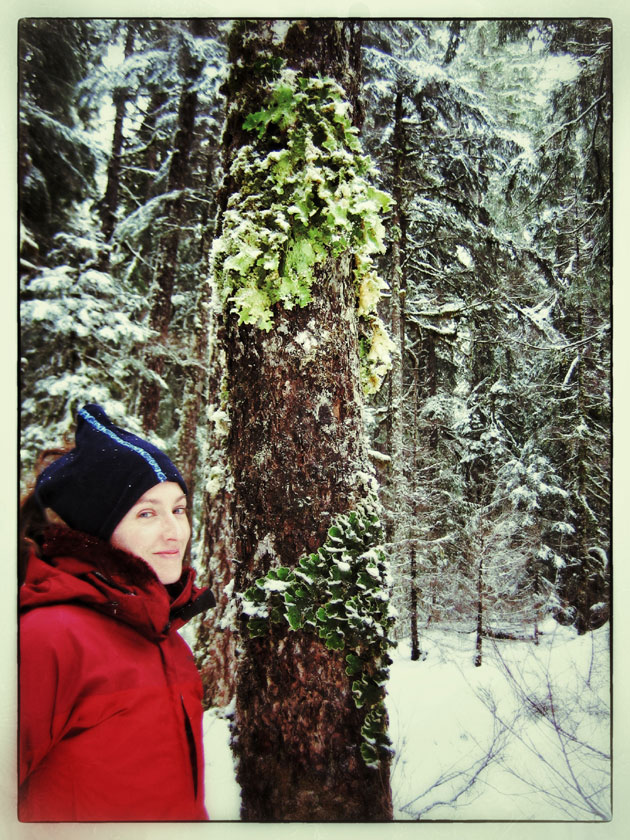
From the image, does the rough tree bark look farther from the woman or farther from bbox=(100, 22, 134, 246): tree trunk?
bbox=(100, 22, 134, 246): tree trunk

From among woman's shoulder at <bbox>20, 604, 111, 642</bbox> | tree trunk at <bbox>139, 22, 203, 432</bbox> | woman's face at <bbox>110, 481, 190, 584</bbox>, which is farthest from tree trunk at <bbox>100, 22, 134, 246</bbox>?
woman's shoulder at <bbox>20, 604, 111, 642</bbox>

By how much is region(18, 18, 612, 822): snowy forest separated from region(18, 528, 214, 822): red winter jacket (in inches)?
4.9

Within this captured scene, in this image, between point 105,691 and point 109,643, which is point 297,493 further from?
point 105,691

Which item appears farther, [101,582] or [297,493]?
[297,493]

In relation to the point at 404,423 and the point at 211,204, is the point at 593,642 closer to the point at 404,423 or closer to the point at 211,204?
the point at 404,423

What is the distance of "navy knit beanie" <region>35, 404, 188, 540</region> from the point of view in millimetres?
1809

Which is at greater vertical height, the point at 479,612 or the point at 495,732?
the point at 479,612

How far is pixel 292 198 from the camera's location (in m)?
1.87

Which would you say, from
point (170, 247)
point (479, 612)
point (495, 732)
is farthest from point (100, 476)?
point (495, 732)

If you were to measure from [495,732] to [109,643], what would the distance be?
139cm

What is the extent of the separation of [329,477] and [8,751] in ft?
5.03

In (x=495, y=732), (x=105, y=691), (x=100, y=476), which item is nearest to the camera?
→ (x=105, y=691)

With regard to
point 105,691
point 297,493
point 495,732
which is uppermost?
point 297,493

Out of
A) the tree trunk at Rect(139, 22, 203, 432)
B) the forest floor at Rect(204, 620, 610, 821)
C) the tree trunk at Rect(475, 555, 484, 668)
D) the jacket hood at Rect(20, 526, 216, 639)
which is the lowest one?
the forest floor at Rect(204, 620, 610, 821)
